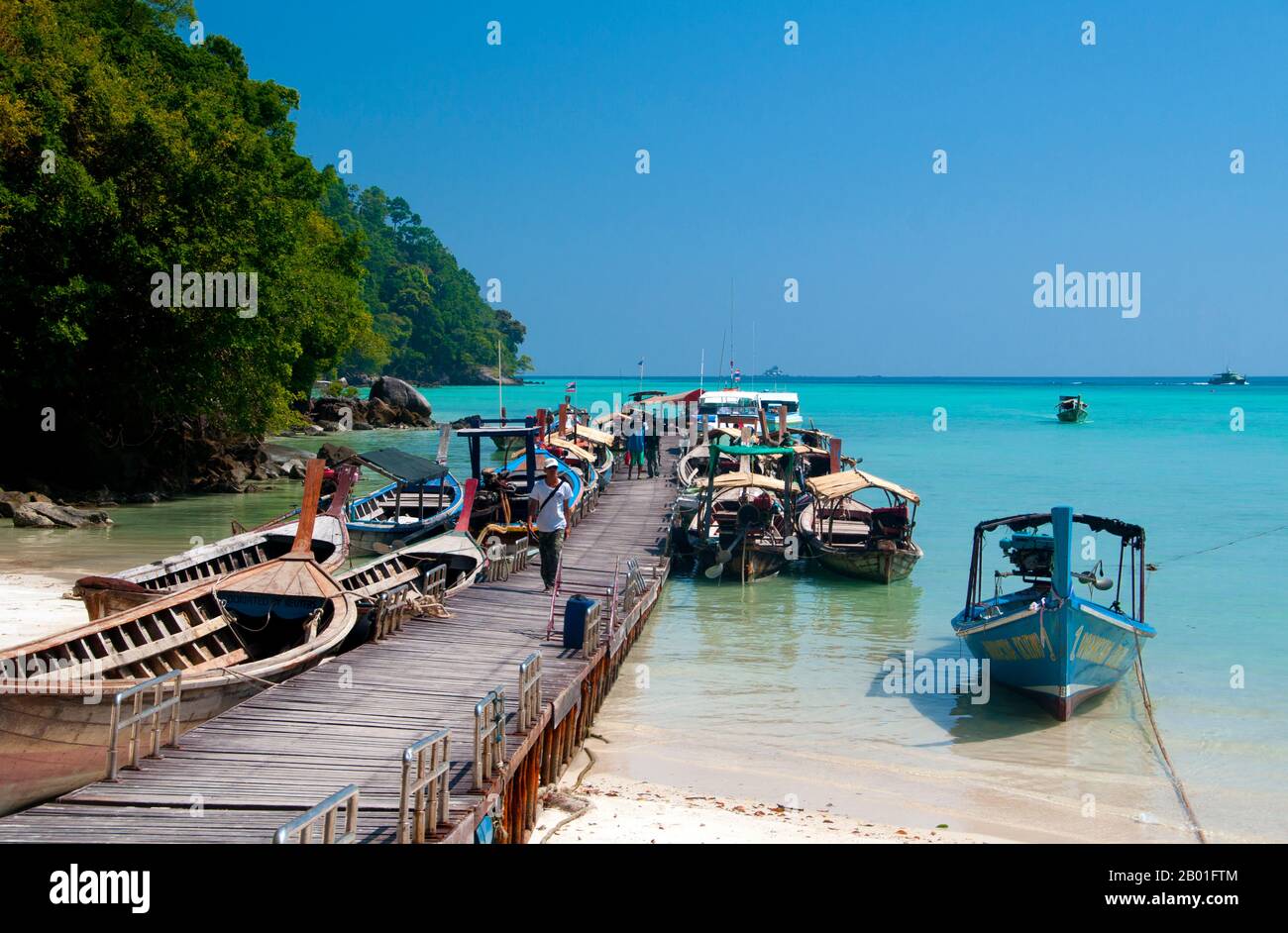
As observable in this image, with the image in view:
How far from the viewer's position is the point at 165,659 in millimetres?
11648

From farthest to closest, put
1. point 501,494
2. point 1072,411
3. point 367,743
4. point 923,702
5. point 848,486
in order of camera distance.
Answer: point 1072,411 → point 848,486 → point 501,494 → point 923,702 → point 367,743

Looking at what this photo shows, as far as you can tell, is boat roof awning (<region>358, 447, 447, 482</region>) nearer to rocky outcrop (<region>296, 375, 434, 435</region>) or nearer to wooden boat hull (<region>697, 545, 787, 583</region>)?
wooden boat hull (<region>697, 545, 787, 583</region>)

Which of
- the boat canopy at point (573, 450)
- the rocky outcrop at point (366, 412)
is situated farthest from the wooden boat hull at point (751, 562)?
the rocky outcrop at point (366, 412)

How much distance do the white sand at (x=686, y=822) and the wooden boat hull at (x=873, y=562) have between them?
13.0m

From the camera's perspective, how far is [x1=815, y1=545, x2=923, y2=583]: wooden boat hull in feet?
78.6

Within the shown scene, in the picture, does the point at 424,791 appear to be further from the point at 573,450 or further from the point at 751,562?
the point at 573,450

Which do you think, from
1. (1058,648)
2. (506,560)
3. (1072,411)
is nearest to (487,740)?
(1058,648)

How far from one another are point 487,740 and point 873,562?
16147 millimetres

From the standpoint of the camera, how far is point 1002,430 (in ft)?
319

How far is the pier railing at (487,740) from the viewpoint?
8836mm

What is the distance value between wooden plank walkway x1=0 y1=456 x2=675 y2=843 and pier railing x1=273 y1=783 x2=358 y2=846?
0.54 meters

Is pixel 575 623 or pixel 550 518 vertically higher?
pixel 550 518

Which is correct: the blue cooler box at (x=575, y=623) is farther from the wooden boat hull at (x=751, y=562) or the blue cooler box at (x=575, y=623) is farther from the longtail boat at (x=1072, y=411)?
the longtail boat at (x=1072, y=411)

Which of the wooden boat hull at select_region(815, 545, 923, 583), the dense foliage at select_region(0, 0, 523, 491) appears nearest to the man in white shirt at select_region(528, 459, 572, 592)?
the wooden boat hull at select_region(815, 545, 923, 583)
